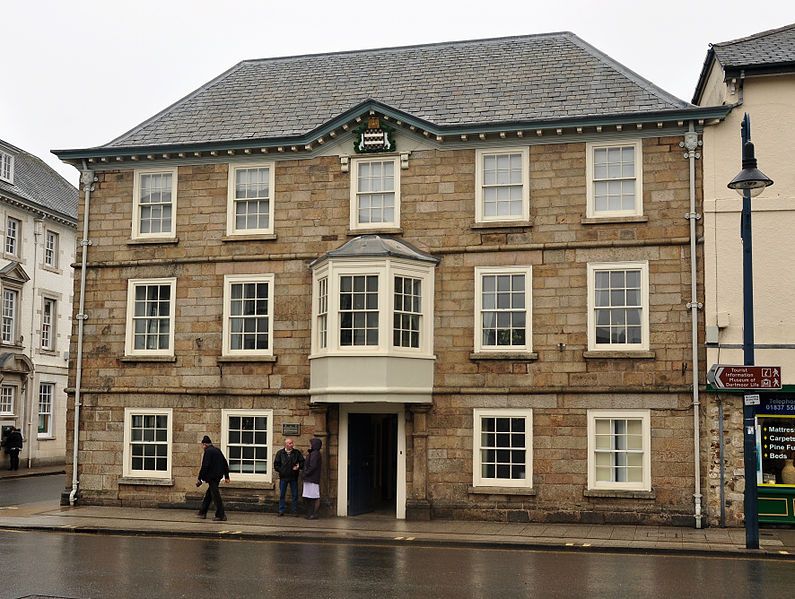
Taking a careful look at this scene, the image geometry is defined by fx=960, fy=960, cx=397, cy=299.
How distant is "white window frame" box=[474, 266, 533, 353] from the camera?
20375 millimetres

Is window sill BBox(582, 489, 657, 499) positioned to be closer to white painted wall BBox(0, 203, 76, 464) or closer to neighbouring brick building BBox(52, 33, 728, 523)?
neighbouring brick building BBox(52, 33, 728, 523)

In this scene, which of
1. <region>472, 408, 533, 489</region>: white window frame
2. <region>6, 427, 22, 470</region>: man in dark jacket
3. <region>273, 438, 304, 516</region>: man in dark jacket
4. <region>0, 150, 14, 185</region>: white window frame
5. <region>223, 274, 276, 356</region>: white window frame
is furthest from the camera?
<region>0, 150, 14, 185</region>: white window frame

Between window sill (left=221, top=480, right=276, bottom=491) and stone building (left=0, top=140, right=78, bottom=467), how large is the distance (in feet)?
53.8

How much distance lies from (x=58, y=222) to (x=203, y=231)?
19940 mm

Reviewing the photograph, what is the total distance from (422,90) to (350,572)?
13.0 metres

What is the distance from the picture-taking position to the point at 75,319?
904 inches

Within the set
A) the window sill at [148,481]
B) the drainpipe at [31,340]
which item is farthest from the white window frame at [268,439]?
the drainpipe at [31,340]

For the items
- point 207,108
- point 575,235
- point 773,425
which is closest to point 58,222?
point 207,108

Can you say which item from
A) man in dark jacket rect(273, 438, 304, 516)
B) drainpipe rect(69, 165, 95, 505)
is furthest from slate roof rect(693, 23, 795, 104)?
drainpipe rect(69, 165, 95, 505)

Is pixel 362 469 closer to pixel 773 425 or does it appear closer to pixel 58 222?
pixel 773 425

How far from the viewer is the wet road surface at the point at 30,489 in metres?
25.1

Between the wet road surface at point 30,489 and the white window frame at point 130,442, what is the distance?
290 centimetres

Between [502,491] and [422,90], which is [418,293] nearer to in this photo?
[502,491]

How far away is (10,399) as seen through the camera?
1447 inches
